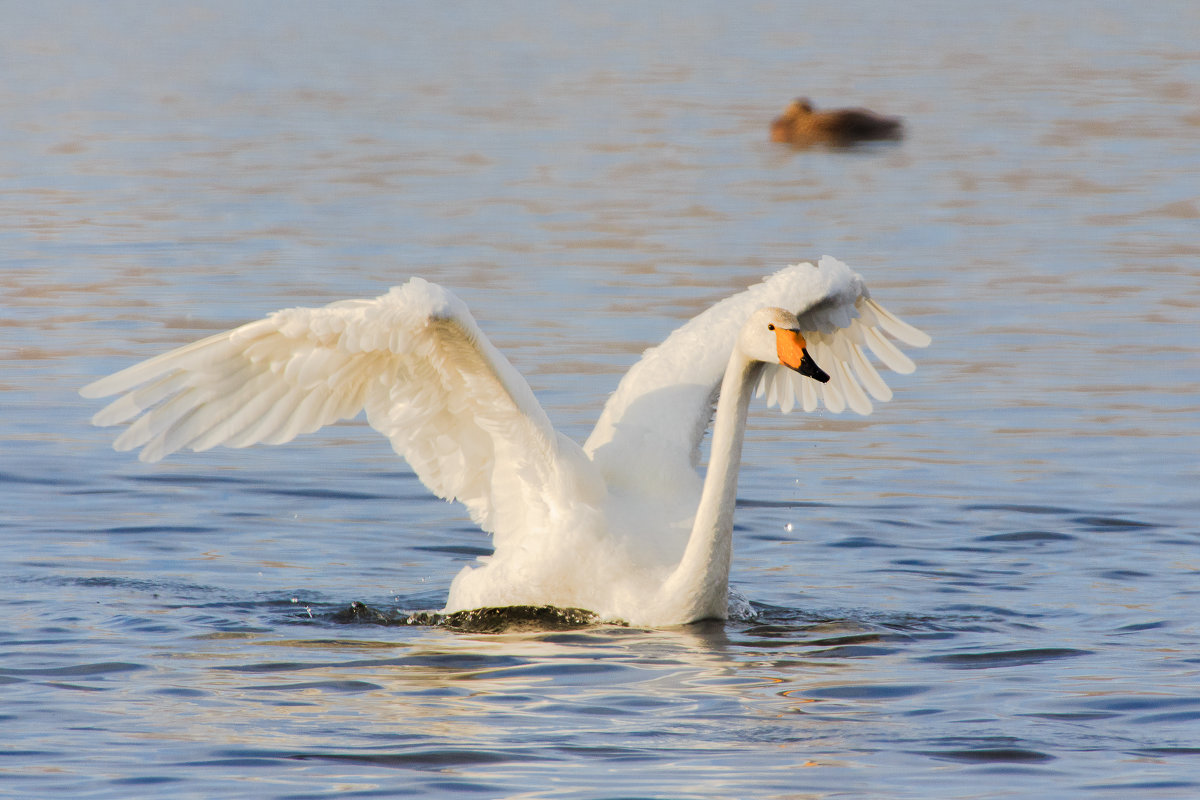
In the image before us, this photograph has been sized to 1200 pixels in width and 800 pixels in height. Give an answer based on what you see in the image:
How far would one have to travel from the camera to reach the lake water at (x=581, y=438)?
7.54 m

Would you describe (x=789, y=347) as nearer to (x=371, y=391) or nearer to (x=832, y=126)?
(x=371, y=391)

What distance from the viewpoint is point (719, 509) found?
29.8ft

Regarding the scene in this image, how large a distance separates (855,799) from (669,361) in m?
3.83

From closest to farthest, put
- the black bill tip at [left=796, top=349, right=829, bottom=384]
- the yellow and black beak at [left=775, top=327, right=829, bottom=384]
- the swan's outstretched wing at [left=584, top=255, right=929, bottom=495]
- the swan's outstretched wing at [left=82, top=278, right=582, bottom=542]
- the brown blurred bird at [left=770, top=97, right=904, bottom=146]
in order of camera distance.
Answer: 1. the black bill tip at [left=796, top=349, right=829, bottom=384]
2. the yellow and black beak at [left=775, top=327, right=829, bottom=384]
3. the swan's outstretched wing at [left=82, top=278, right=582, bottom=542]
4. the swan's outstretched wing at [left=584, top=255, right=929, bottom=495]
5. the brown blurred bird at [left=770, top=97, right=904, bottom=146]

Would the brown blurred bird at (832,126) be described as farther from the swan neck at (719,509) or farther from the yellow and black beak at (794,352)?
the yellow and black beak at (794,352)

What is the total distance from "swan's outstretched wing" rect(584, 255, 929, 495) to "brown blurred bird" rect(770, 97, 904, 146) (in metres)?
21.7

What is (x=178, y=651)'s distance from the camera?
9023 millimetres

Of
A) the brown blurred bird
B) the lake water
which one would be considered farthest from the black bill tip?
the brown blurred bird

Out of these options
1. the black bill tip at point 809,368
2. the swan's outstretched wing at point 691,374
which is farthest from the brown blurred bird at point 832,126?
the black bill tip at point 809,368

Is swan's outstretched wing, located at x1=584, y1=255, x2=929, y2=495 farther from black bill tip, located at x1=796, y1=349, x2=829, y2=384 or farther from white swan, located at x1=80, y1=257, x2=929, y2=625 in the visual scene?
black bill tip, located at x1=796, y1=349, x2=829, y2=384

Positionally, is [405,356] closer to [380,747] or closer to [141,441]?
[141,441]

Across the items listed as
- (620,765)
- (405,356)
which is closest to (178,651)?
(405,356)

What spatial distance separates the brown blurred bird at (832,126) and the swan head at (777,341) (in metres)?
23.6

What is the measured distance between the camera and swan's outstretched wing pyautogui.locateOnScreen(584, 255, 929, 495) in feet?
32.7
